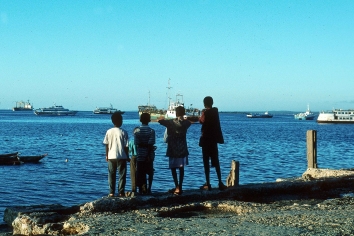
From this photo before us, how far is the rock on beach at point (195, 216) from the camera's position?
271 inches

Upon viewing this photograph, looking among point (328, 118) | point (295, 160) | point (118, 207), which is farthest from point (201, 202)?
point (328, 118)

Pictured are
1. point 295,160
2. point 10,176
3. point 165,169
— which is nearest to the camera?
point 10,176

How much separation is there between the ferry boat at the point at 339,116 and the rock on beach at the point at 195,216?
4136 inches

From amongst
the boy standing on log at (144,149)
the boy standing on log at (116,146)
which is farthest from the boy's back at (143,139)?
the boy standing on log at (116,146)

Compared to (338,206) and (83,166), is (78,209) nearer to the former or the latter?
(338,206)

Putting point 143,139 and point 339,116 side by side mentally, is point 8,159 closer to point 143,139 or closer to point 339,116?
point 143,139

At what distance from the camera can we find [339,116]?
111 metres

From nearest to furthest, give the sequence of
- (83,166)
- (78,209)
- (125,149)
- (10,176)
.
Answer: (78,209) < (125,149) < (10,176) < (83,166)

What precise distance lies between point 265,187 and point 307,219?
135 inches

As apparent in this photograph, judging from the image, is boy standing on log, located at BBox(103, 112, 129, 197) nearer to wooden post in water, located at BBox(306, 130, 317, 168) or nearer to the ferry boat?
wooden post in water, located at BBox(306, 130, 317, 168)

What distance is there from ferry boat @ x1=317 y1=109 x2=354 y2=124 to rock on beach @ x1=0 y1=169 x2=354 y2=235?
105044mm

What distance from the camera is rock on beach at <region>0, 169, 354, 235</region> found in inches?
271

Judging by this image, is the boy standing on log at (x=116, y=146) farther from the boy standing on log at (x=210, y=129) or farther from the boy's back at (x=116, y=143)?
the boy standing on log at (x=210, y=129)

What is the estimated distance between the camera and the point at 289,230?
680cm
